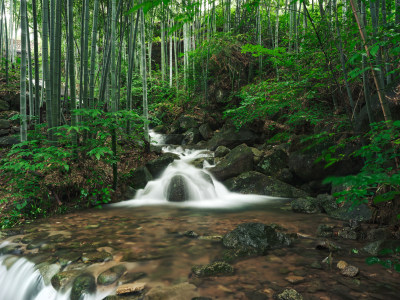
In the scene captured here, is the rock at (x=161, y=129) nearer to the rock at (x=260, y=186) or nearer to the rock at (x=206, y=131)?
the rock at (x=206, y=131)

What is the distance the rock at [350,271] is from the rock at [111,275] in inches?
82.6

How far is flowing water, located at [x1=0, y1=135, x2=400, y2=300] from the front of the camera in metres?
2.06

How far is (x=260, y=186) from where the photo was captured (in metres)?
6.37

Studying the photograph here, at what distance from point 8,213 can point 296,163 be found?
611cm

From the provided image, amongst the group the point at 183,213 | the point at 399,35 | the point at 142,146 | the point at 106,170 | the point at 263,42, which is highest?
the point at 263,42

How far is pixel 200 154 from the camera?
348 inches

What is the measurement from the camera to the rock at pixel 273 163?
6656 millimetres

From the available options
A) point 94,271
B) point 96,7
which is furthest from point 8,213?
point 96,7

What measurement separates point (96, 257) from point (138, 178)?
367 cm

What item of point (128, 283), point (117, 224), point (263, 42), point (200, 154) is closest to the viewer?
point (128, 283)

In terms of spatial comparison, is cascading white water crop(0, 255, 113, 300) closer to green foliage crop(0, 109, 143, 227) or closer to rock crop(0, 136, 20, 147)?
green foliage crop(0, 109, 143, 227)

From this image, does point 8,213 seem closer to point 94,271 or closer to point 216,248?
point 94,271

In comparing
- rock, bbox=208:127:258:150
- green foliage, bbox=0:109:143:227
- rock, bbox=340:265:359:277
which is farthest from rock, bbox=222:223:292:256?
→ rock, bbox=208:127:258:150

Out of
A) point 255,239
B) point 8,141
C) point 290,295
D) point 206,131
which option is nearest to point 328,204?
point 255,239
